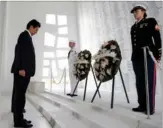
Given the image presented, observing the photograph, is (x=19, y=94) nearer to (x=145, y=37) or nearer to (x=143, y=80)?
(x=143, y=80)

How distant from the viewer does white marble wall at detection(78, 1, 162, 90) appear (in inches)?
200

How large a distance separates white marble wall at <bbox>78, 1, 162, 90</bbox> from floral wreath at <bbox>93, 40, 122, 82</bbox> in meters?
0.99

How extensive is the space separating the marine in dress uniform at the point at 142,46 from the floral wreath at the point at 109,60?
468 millimetres

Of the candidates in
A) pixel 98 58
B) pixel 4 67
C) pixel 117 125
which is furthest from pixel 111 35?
pixel 4 67

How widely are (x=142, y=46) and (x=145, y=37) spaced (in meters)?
0.11

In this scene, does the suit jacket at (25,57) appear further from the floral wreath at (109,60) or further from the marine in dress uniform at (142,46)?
the marine in dress uniform at (142,46)

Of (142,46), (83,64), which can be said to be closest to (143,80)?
(142,46)

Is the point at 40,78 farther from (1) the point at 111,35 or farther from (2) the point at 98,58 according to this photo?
(2) the point at 98,58

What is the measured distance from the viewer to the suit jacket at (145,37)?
2266 millimetres

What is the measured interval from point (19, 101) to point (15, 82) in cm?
24

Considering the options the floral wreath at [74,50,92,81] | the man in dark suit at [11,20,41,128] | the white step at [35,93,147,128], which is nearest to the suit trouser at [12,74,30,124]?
the man in dark suit at [11,20,41,128]

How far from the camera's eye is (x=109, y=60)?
300 cm

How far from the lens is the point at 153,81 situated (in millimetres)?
2295

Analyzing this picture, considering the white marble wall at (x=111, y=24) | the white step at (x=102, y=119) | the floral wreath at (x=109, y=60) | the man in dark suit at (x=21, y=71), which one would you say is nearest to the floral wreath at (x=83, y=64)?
the floral wreath at (x=109, y=60)
